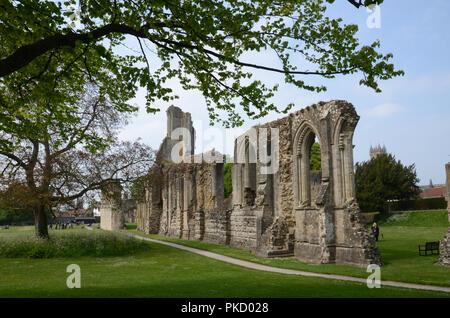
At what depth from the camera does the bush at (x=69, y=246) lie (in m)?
16.1

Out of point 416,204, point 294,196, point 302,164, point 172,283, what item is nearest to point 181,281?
point 172,283

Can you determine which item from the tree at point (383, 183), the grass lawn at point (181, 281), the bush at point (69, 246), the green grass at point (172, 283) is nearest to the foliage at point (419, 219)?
the tree at point (383, 183)

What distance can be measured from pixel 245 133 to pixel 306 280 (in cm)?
1155

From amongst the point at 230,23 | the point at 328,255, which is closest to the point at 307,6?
the point at 230,23

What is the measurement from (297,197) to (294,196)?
21cm

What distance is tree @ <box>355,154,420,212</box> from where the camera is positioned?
1526 inches

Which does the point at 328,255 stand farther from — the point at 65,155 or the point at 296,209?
the point at 65,155

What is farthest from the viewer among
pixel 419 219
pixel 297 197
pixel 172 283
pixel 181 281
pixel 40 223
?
pixel 419 219

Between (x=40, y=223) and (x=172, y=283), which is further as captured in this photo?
(x=40, y=223)

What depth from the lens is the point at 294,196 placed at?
15.1 m

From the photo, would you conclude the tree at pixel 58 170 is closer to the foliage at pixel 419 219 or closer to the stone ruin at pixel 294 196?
the stone ruin at pixel 294 196

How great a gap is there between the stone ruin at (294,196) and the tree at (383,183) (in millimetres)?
21483

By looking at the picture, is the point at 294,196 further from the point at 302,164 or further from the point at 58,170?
the point at 58,170

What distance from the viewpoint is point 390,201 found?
4219 centimetres
